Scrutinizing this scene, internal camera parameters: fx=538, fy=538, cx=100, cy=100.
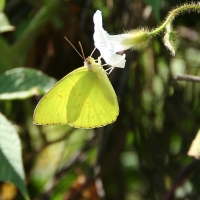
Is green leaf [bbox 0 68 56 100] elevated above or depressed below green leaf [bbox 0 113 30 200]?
above

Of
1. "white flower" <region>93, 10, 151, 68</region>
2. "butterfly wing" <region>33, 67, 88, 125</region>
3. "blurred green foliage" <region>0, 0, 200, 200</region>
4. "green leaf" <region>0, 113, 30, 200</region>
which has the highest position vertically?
"white flower" <region>93, 10, 151, 68</region>

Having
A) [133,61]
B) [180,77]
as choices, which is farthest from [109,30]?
[180,77]

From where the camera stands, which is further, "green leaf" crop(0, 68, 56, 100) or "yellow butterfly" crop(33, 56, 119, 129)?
"green leaf" crop(0, 68, 56, 100)

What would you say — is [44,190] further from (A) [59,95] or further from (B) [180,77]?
(B) [180,77]

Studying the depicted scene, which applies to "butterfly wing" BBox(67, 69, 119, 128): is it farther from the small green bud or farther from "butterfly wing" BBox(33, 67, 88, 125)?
the small green bud

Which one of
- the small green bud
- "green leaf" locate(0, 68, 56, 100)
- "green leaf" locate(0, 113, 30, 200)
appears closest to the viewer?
the small green bud

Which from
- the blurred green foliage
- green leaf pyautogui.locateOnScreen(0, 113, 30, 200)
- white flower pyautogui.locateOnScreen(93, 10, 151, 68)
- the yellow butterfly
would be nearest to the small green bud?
white flower pyautogui.locateOnScreen(93, 10, 151, 68)

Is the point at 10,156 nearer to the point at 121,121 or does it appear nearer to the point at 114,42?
the point at 114,42
